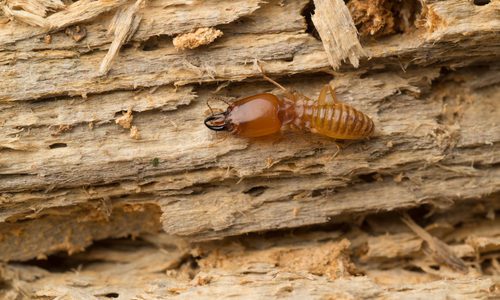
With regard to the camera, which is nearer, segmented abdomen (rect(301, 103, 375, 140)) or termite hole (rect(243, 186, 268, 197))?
segmented abdomen (rect(301, 103, 375, 140))

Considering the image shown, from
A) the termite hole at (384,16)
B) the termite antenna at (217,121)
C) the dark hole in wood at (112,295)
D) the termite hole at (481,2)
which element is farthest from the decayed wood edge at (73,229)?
the termite hole at (481,2)

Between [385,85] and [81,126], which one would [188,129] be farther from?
[385,85]

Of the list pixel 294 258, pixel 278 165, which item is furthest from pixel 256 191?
pixel 294 258

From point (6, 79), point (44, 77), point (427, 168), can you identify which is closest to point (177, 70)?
point (44, 77)

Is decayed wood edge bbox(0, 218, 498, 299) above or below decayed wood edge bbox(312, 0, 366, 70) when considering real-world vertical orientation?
below

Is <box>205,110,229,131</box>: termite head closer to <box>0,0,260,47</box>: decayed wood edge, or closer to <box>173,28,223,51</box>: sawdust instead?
<box>173,28,223,51</box>: sawdust

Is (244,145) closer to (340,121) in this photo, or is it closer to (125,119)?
(340,121)

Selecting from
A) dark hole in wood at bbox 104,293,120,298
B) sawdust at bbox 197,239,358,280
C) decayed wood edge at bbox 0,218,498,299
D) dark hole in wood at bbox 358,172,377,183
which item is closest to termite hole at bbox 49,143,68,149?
decayed wood edge at bbox 0,218,498,299
